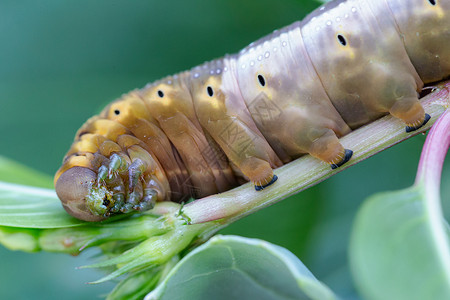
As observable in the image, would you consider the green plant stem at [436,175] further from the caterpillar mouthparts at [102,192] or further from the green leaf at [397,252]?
the caterpillar mouthparts at [102,192]

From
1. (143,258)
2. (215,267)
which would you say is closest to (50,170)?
(143,258)

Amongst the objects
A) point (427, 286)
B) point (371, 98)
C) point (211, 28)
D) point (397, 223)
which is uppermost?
point (211, 28)

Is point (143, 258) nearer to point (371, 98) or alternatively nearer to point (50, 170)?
point (371, 98)

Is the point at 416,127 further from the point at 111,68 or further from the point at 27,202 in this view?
the point at 111,68

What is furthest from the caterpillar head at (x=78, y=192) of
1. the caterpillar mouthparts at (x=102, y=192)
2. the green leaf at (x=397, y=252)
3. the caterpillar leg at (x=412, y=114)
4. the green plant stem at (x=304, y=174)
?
the caterpillar leg at (x=412, y=114)

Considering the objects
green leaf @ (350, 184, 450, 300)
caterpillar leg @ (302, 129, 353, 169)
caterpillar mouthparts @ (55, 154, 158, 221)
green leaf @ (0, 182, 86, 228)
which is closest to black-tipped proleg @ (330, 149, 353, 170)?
caterpillar leg @ (302, 129, 353, 169)

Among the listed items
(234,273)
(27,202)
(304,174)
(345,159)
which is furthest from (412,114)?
(27,202)
